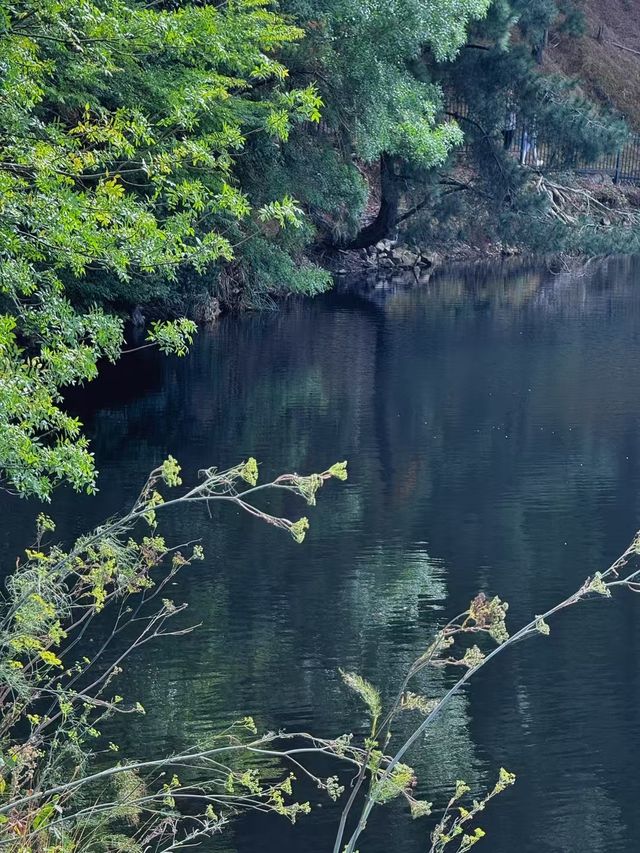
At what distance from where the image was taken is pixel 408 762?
7.49 metres

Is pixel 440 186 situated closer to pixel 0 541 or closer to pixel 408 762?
pixel 0 541

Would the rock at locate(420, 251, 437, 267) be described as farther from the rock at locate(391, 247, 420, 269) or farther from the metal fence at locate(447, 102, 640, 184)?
the metal fence at locate(447, 102, 640, 184)

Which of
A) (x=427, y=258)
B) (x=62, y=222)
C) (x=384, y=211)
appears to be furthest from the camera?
(x=427, y=258)

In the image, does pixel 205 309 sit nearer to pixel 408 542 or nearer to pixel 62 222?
pixel 408 542

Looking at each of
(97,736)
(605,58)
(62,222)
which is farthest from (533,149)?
(97,736)

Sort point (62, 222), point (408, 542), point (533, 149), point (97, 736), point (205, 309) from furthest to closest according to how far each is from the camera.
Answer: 1. point (533, 149)
2. point (205, 309)
3. point (408, 542)
4. point (62, 222)
5. point (97, 736)

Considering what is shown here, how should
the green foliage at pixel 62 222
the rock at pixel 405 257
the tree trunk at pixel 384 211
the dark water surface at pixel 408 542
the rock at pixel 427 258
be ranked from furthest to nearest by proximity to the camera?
the rock at pixel 427 258 → the rock at pixel 405 257 → the tree trunk at pixel 384 211 → the dark water surface at pixel 408 542 → the green foliage at pixel 62 222

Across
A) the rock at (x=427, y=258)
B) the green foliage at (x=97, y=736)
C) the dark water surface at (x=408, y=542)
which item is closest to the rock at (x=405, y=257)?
the rock at (x=427, y=258)

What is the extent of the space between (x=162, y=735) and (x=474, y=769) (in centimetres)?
193

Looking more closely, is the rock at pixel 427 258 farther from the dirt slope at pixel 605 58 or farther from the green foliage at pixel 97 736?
the green foliage at pixel 97 736

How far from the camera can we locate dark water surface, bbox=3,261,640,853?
747 cm

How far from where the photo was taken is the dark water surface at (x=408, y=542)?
24.5 feet

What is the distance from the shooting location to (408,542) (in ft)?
37.8

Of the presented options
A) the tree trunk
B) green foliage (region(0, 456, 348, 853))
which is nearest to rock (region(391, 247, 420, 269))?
the tree trunk
